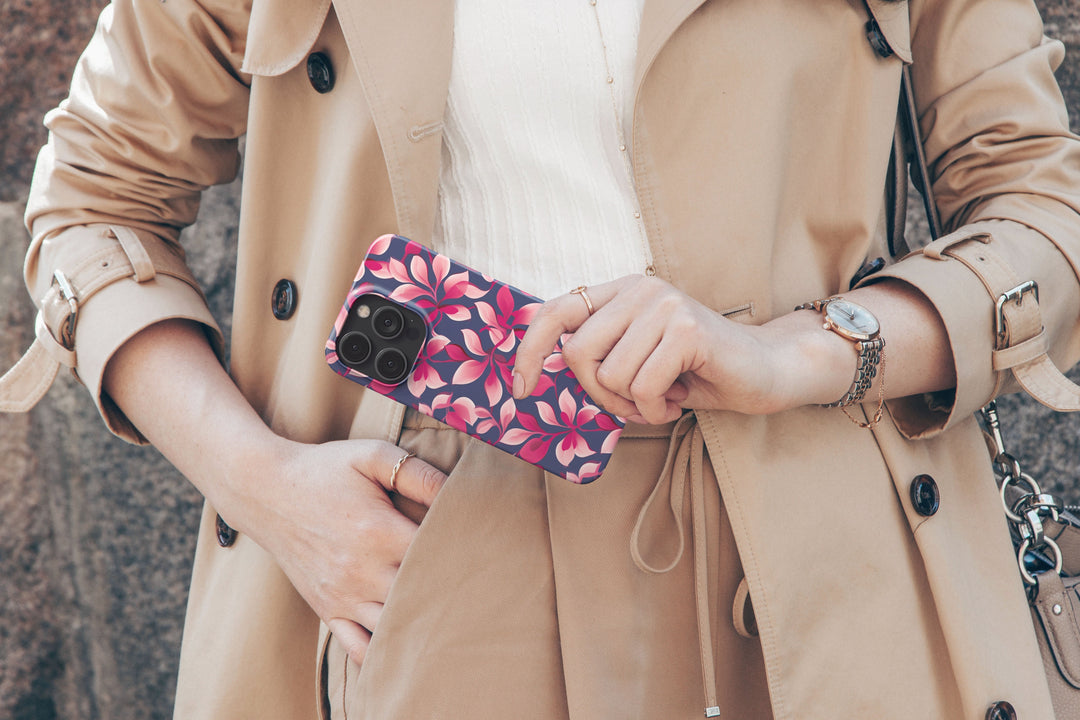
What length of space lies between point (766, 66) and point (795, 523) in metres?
0.48

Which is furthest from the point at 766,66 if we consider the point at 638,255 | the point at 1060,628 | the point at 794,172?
the point at 1060,628

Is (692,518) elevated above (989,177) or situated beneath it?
situated beneath

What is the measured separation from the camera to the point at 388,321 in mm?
817

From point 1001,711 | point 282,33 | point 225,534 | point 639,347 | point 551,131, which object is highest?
point 282,33

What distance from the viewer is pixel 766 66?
37.1 inches

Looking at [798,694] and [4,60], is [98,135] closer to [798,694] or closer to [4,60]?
[4,60]

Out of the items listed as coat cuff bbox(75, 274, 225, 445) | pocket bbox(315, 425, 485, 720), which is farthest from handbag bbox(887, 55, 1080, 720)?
coat cuff bbox(75, 274, 225, 445)

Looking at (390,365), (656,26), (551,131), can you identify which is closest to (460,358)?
(390,365)

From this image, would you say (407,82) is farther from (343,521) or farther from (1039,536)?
(1039,536)

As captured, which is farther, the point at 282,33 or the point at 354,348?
the point at 282,33

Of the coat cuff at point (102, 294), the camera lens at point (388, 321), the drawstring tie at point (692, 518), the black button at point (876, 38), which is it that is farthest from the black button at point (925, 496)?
the coat cuff at point (102, 294)

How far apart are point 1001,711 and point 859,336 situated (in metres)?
0.43

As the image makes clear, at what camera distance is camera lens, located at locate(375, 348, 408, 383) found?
2.71 ft

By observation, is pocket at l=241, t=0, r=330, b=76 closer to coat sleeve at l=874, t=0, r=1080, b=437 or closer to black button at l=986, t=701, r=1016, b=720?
coat sleeve at l=874, t=0, r=1080, b=437
